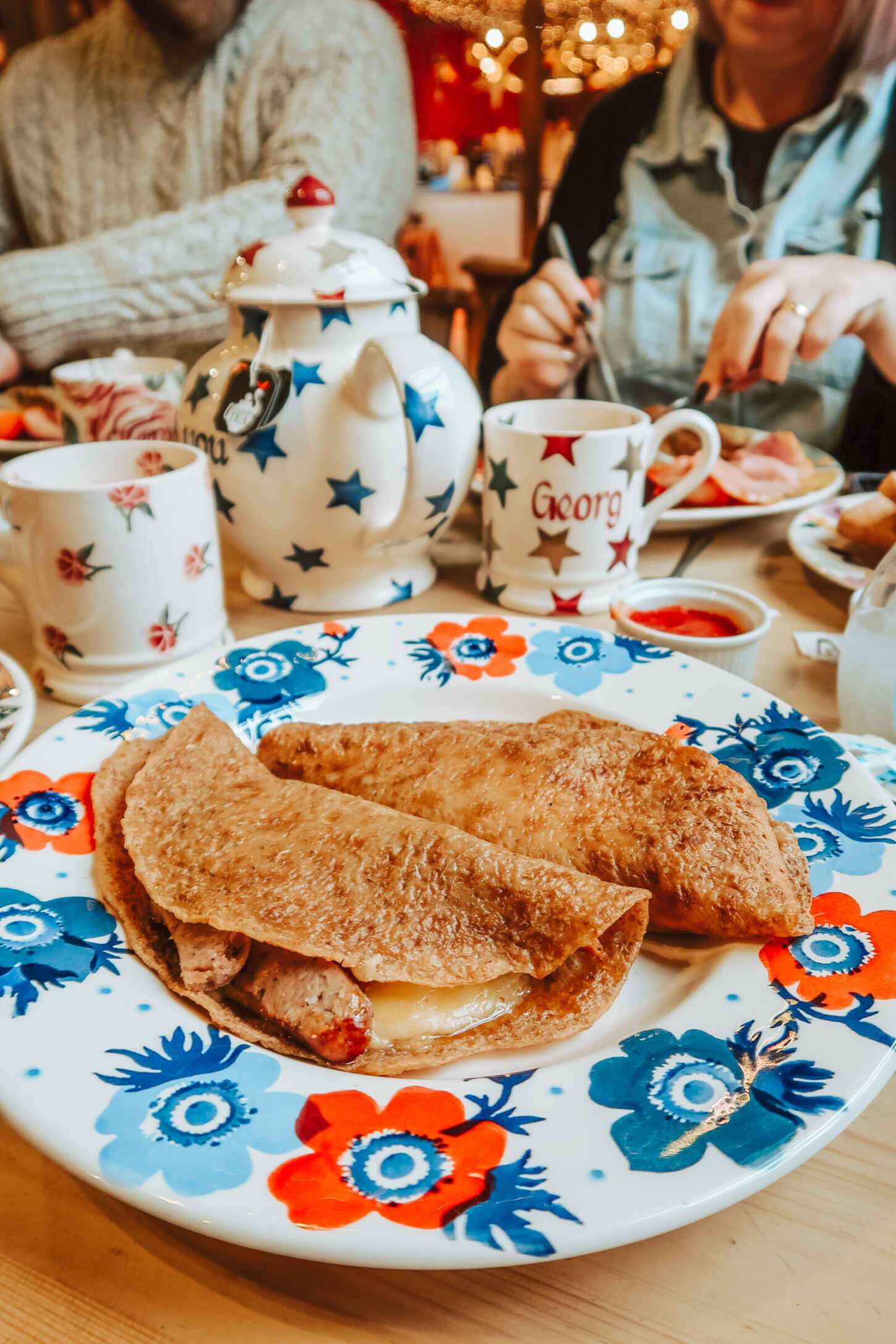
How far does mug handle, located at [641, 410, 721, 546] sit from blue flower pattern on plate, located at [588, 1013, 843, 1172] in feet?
2.45

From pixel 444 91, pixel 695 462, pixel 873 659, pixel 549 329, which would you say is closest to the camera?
pixel 873 659

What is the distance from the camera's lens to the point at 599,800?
2.14ft

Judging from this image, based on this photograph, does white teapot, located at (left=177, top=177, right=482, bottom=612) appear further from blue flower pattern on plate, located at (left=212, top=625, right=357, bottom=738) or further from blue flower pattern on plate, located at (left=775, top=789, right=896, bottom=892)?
blue flower pattern on plate, located at (left=775, top=789, right=896, bottom=892)

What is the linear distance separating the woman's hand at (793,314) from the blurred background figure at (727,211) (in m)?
0.09

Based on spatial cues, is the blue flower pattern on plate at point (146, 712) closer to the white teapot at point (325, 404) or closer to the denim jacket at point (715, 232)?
the white teapot at point (325, 404)

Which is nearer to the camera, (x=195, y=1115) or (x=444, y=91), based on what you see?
(x=195, y=1115)

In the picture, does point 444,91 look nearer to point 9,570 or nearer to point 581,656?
point 9,570

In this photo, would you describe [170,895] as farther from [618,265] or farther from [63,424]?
[618,265]

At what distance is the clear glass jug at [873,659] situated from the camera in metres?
0.78

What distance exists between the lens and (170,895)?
0.58m

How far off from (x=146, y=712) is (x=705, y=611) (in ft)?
1.83

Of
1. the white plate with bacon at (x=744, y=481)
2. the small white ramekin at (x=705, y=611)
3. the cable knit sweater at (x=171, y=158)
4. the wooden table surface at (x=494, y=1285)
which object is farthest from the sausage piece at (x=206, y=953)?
the cable knit sweater at (x=171, y=158)

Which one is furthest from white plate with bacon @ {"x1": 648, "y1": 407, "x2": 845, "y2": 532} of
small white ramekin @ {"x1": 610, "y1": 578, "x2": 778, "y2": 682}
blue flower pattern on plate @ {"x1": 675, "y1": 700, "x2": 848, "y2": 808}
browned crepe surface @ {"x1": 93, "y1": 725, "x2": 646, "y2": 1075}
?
browned crepe surface @ {"x1": 93, "y1": 725, "x2": 646, "y2": 1075}

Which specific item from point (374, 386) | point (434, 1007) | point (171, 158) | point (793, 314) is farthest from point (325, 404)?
point (171, 158)
